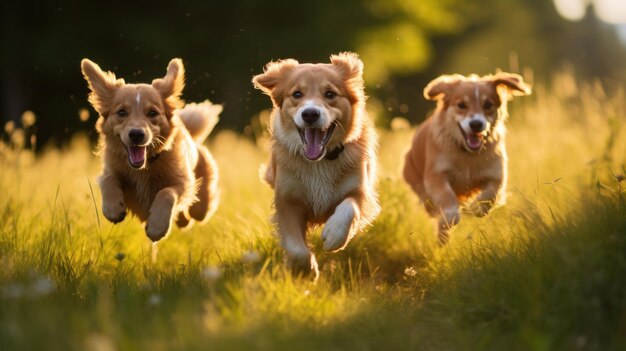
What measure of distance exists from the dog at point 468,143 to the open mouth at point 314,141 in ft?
4.48

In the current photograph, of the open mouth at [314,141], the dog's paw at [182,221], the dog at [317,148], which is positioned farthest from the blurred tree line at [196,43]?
the open mouth at [314,141]

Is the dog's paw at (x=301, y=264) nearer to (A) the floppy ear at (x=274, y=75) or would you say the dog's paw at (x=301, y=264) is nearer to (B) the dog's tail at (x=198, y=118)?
(A) the floppy ear at (x=274, y=75)

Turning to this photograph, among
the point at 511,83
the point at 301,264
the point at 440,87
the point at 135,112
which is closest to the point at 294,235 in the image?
the point at 301,264

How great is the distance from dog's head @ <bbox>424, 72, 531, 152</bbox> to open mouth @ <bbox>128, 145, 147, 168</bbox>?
8.00 ft

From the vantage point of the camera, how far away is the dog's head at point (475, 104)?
5832 millimetres

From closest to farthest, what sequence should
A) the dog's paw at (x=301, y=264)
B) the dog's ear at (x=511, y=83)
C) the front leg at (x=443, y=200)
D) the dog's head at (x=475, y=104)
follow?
the dog's paw at (x=301, y=264), the front leg at (x=443, y=200), the dog's head at (x=475, y=104), the dog's ear at (x=511, y=83)

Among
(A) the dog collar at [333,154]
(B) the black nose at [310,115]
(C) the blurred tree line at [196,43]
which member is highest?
(C) the blurred tree line at [196,43]

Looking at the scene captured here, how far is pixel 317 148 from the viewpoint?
4.75 meters

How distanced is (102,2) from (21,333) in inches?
519

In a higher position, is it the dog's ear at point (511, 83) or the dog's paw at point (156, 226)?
the dog's ear at point (511, 83)

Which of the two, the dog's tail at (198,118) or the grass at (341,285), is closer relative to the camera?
the grass at (341,285)

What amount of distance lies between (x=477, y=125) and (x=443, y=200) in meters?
0.63

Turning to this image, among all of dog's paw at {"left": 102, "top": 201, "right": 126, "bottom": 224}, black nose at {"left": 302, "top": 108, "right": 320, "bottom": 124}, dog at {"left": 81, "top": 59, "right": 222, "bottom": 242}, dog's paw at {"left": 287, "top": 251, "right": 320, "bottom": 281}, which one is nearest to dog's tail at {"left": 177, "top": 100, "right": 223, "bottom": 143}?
dog at {"left": 81, "top": 59, "right": 222, "bottom": 242}

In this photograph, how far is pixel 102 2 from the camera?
15188mm
